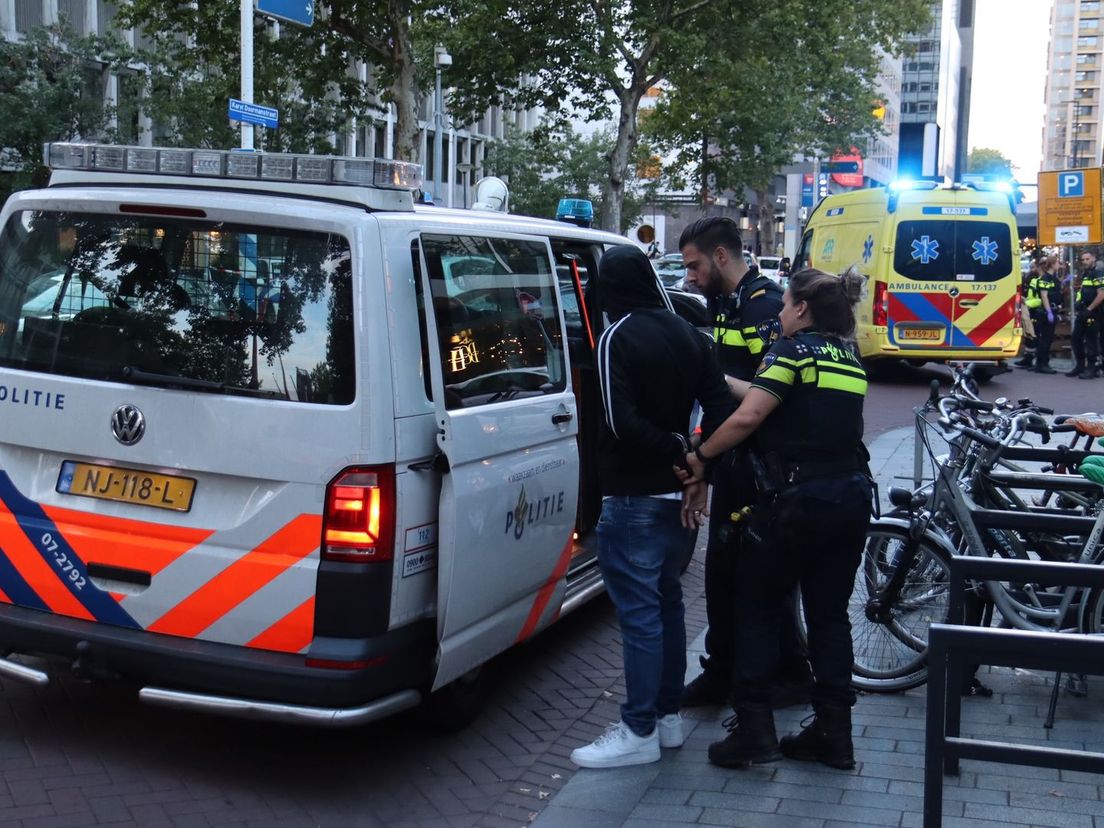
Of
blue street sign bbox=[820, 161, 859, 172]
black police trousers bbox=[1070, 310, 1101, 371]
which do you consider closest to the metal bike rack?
black police trousers bbox=[1070, 310, 1101, 371]

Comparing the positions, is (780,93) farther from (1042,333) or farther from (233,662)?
(233,662)

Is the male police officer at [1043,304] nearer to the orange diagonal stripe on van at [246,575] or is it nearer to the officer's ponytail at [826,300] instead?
the officer's ponytail at [826,300]

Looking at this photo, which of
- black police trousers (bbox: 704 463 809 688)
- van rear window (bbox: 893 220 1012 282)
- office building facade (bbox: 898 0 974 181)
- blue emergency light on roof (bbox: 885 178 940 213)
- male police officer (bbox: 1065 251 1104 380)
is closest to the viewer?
black police trousers (bbox: 704 463 809 688)

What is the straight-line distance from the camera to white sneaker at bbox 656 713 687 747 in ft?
15.9

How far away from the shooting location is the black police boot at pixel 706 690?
5.38 meters

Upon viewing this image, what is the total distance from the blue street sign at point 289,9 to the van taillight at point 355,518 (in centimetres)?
1102

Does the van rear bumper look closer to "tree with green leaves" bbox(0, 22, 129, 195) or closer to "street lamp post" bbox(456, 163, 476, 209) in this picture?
"tree with green leaves" bbox(0, 22, 129, 195)

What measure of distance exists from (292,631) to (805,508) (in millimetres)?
1732

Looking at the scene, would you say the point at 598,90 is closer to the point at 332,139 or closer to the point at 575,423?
the point at 332,139

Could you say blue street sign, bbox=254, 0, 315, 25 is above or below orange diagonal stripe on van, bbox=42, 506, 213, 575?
above

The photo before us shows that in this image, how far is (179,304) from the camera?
436 cm

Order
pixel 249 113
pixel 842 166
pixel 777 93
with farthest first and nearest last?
1. pixel 842 166
2. pixel 777 93
3. pixel 249 113

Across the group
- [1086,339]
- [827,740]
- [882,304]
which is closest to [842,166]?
[1086,339]

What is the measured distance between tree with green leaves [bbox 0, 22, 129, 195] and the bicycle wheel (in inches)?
975
